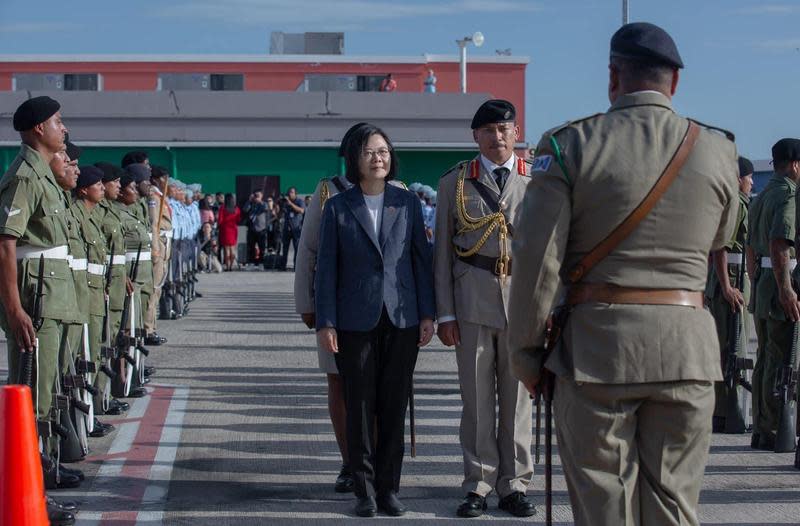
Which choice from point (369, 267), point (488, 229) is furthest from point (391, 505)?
point (488, 229)

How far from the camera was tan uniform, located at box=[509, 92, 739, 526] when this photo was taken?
456 centimetres

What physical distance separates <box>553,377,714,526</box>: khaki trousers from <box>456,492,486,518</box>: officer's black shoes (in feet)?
8.79

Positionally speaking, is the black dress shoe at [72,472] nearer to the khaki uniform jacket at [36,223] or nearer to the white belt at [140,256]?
the khaki uniform jacket at [36,223]

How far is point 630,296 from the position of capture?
15.1ft

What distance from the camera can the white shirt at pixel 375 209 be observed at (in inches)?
293

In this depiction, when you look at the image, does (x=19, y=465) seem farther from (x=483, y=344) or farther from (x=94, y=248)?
(x=94, y=248)

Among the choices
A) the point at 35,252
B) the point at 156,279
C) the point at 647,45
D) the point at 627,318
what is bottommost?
the point at 156,279

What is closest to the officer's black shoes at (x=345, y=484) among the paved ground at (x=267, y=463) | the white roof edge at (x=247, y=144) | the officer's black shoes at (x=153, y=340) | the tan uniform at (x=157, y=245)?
the paved ground at (x=267, y=463)

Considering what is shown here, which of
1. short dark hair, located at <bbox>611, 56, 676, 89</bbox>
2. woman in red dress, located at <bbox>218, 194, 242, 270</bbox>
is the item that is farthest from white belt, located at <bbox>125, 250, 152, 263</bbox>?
woman in red dress, located at <bbox>218, 194, 242, 270</bbox>

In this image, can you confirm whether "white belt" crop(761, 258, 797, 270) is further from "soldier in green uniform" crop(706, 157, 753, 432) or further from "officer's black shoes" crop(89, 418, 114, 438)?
"officer's black shoes" crop(89, 418, 114, 438)

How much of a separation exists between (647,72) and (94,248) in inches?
236

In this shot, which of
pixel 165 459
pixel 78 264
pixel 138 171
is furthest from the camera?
pixel 138 171

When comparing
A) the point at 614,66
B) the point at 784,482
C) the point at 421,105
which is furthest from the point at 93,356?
the point at 421,105

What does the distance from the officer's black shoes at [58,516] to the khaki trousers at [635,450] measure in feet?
11.1
